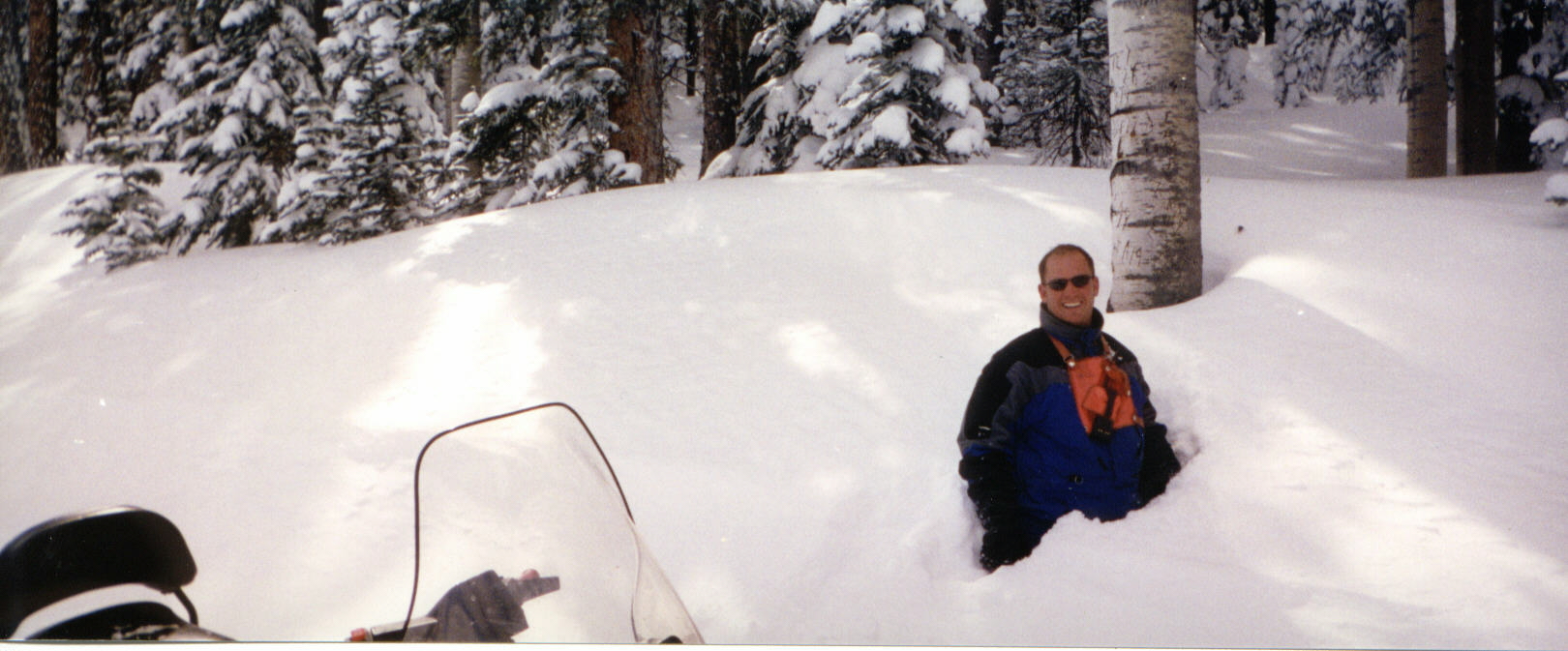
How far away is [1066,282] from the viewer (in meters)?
2.65

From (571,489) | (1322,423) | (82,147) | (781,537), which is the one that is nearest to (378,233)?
(82,147)

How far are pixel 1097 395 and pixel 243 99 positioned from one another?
707 cm

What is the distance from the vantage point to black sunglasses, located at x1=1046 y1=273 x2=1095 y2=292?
263cm

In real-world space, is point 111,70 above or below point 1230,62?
below

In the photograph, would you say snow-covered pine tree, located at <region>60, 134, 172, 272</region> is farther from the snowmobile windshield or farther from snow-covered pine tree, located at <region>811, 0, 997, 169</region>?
snow-covered pine tree, located at <region>811, 0, 997, 169</region>

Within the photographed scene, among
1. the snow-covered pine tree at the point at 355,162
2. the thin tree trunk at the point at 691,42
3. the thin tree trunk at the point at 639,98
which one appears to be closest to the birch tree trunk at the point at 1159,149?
the thin tree trunk at the point at 691,42

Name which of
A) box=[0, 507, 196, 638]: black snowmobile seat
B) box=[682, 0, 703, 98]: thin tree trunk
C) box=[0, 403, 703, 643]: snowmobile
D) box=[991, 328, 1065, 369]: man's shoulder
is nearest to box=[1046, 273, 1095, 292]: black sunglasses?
box=[991, 328, 1065, 369]: man's shoulder

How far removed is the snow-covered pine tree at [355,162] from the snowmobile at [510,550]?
376 centimetres

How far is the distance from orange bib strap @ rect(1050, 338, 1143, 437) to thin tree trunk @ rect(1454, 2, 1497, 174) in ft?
18.3

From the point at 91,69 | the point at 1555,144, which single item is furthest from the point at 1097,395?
the point at 91,69

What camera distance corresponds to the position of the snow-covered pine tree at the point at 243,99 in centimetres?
652

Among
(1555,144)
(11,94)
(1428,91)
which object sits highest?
(11,94)

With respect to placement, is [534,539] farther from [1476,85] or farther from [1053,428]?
[1476,85]

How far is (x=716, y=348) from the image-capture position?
348cm
